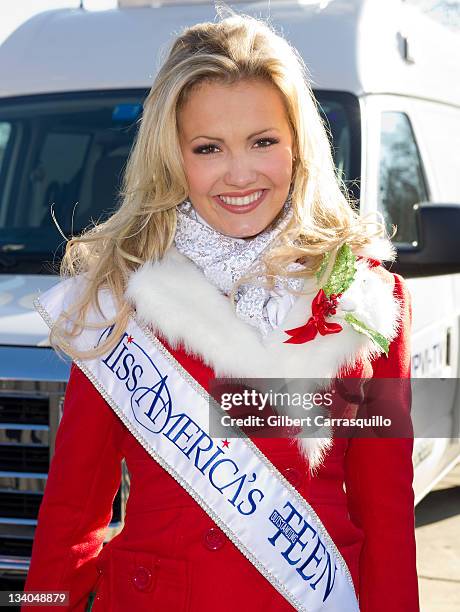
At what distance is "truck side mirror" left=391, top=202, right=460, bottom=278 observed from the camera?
377cm

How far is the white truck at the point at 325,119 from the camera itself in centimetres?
410

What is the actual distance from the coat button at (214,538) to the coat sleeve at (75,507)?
0.22 meters

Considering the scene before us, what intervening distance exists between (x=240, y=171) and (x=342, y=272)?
292 mm

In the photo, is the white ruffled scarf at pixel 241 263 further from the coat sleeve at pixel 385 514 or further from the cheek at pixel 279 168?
the coat sleeve at pixel 385 514

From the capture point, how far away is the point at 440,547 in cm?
574

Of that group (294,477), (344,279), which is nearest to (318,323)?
(344,279)

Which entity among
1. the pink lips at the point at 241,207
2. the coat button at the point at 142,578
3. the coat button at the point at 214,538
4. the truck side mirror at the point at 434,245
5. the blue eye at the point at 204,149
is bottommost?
the coat button at the point at 142,578

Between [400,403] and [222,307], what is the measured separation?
1.34ft

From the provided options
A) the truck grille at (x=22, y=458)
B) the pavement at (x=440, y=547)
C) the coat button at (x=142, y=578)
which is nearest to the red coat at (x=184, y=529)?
the coat button at (x=142, y=578)

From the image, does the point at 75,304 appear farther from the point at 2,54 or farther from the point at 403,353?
the point at 2,54

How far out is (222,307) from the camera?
2.28 metres

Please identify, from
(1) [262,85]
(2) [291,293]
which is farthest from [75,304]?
(1) [262,85]

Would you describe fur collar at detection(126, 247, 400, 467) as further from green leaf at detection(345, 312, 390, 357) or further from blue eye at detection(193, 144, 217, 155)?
blue eye at detection(193, 144, 217, 155)

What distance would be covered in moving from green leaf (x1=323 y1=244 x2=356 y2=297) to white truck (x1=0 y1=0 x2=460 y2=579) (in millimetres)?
1539
